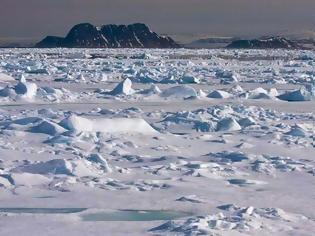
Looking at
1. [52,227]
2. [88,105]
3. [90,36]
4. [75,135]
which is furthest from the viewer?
[90,36]

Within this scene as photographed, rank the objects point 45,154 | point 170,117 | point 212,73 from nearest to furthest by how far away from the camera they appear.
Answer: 1. point 45,154
2. point 170,117
3. point 212,73

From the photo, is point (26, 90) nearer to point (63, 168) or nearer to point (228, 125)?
point (228, 125)

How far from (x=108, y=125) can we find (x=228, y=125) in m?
1.86

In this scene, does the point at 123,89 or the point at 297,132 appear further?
the point at 123,89

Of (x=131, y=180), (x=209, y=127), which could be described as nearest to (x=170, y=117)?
(x=209, y=127)

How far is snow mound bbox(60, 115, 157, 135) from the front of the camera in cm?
867

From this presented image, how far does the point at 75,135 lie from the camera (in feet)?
27.1

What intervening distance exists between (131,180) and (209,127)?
3652mm

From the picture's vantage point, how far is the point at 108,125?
29.3 ft

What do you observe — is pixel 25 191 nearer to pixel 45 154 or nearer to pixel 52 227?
pixel 52 227

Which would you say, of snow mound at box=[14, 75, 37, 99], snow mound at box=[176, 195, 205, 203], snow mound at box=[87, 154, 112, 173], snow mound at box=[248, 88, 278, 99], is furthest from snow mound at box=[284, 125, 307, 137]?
snow mound at box=[14, 75, 37, 99]

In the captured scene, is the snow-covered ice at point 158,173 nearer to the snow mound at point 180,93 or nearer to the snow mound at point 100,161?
the snow mound at point 100,161

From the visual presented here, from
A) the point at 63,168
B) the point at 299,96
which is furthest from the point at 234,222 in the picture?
the point at 299,96

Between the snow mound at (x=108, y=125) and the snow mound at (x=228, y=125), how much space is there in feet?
3.77
